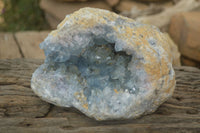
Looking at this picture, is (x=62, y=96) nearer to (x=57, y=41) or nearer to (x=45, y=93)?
(x=45, y=93)

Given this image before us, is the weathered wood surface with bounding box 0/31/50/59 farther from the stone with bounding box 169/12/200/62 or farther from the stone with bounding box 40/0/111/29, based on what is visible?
the stone with bounding box 169/12/200/62

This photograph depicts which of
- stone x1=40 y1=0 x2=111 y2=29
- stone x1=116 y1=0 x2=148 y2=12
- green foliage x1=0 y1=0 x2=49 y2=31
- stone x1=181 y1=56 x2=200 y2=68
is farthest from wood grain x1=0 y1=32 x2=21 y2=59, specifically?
stone x1=181 y1=56 x2=200 y2=68

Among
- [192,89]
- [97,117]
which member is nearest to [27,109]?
[97,117]

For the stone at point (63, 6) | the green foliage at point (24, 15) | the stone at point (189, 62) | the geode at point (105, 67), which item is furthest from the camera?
the green foliage at point (24, 15)

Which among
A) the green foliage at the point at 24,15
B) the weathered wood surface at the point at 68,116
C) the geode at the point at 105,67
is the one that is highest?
the geode at the point at 105,67

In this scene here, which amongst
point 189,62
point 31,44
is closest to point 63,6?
point 31,44

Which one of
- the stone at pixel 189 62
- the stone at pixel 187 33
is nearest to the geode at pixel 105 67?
the stone at pixel 187 33

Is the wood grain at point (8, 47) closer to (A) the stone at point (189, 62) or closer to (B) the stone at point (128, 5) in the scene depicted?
(B) the stone at point (128, 5)
